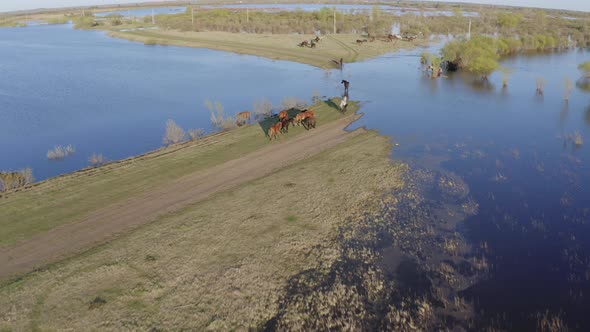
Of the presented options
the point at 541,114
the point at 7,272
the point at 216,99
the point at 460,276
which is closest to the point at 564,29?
the point at 541,114

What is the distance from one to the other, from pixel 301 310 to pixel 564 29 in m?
93.9

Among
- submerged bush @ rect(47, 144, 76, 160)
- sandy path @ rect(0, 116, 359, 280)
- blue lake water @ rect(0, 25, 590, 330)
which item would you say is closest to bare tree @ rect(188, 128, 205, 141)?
blue lake water @ rect(0, 25, 590, 330)

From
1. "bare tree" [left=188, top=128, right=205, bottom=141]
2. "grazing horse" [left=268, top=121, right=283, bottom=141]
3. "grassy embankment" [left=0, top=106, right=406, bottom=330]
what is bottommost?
"grassy embankment" [left=0, top=106, right=406, bottom=330]

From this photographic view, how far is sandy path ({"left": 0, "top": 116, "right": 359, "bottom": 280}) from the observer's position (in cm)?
1342

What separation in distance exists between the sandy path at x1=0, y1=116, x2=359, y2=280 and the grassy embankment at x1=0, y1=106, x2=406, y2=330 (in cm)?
69

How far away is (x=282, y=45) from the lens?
215ft

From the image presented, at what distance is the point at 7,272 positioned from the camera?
492 inches

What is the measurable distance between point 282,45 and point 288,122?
43267mm

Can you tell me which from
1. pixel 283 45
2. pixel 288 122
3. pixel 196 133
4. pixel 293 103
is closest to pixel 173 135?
pixel 196 133

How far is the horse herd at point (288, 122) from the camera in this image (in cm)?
2460

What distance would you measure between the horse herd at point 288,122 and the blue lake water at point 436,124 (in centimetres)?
505

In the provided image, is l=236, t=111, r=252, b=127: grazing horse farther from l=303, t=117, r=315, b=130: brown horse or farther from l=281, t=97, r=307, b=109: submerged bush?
l=303, t=117, r=315, b=130: brown horse

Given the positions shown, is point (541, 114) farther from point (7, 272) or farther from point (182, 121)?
point (7, 272)

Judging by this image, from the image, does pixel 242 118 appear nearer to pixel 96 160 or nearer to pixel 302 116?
pixel 302 116
